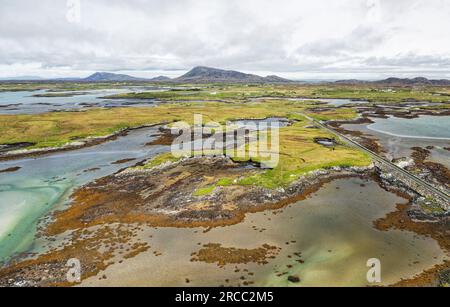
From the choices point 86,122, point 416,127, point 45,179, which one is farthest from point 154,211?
point 416,127

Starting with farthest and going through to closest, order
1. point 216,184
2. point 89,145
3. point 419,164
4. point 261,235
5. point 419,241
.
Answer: point 89,145, point 419,164, point 216,184, point 261,235, point 419,241

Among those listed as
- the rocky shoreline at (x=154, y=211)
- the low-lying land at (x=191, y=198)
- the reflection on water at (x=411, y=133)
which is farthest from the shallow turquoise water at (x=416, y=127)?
the rocky shoreline at (x=154, y=211)

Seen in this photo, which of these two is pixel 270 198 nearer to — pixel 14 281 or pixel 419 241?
pixel 419 241

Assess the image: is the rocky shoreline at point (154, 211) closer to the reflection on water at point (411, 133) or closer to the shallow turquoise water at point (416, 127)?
the reflection on water at point (411, 133)

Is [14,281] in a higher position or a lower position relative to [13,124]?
lower

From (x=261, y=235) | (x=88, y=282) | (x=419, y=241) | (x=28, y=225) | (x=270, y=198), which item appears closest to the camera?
(x=88, y=282)

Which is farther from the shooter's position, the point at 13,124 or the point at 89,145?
the point at 13,124
